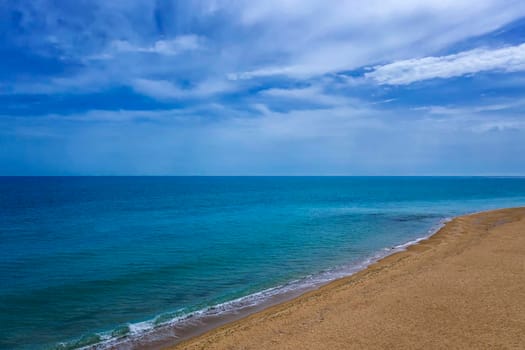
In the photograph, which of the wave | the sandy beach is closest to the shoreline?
the wave

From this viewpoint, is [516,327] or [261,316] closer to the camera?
[516,327]

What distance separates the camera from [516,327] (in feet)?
35.1

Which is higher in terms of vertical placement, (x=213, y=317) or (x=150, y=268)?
(x=150, y=268)

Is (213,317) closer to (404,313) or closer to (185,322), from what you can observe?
(185,322)

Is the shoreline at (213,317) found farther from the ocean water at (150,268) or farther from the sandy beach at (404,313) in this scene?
the sandy beach at (404,313)

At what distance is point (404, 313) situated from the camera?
1216 cm

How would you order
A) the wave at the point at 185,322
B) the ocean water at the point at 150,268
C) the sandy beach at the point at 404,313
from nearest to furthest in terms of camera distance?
the sandy beach at the point at 404,313
the wave at the point at 185,322
the ocean water at the point at 150,268

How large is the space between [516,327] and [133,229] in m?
32.8

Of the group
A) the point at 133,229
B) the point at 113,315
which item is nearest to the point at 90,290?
the point at 113,315

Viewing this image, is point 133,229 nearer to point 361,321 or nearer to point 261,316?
point 261,316

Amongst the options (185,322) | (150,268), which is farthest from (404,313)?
(150,268)

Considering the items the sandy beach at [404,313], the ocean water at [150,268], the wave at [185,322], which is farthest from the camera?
the ocean water at [150,268]

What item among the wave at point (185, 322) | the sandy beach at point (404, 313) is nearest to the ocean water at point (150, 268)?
the wave at point (185, 322)

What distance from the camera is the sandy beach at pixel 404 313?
10328 mm
